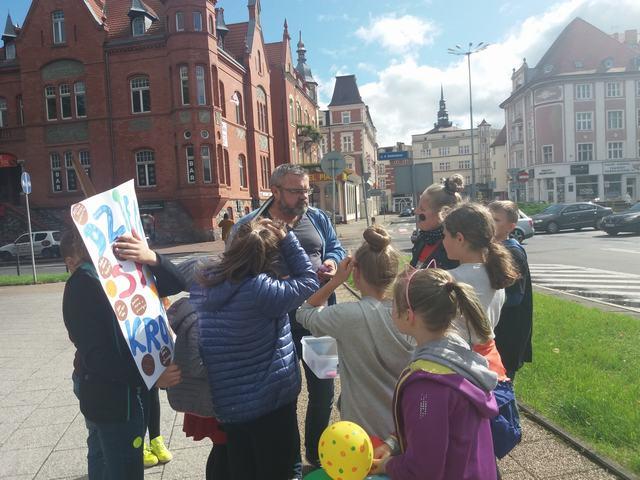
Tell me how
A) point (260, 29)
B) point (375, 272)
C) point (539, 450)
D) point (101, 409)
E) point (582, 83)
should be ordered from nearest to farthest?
point (101, 409) < point (375, 272) < point (539, 450) < point (260, 29) < point (582, 83)

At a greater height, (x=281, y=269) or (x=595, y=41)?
(x=595, y=41)

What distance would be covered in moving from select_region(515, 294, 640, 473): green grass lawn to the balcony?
33610mm

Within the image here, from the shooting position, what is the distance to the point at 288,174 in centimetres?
369

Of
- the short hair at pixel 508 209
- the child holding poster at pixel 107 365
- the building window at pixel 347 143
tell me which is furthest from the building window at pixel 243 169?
the building window at pixel 347 143

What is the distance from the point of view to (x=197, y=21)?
28.5 m

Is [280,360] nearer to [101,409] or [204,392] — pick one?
[204,392]

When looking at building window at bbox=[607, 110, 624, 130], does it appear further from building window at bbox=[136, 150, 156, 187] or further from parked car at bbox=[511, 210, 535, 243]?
building window at bbox=[136, 150, 156, 187]

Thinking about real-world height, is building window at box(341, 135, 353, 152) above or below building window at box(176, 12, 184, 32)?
below

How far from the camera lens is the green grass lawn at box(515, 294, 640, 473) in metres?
3.54

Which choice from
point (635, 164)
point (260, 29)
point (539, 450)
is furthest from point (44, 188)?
point (635, 164)

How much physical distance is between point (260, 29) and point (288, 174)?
128 ft

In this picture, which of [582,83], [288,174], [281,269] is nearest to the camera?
[281,269]

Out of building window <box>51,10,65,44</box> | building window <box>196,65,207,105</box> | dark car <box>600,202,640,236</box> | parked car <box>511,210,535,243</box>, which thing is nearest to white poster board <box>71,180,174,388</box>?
parked car <box>511,210,535,243</box>

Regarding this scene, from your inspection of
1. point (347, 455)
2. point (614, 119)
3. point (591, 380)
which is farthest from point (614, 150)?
point (347, 455)
